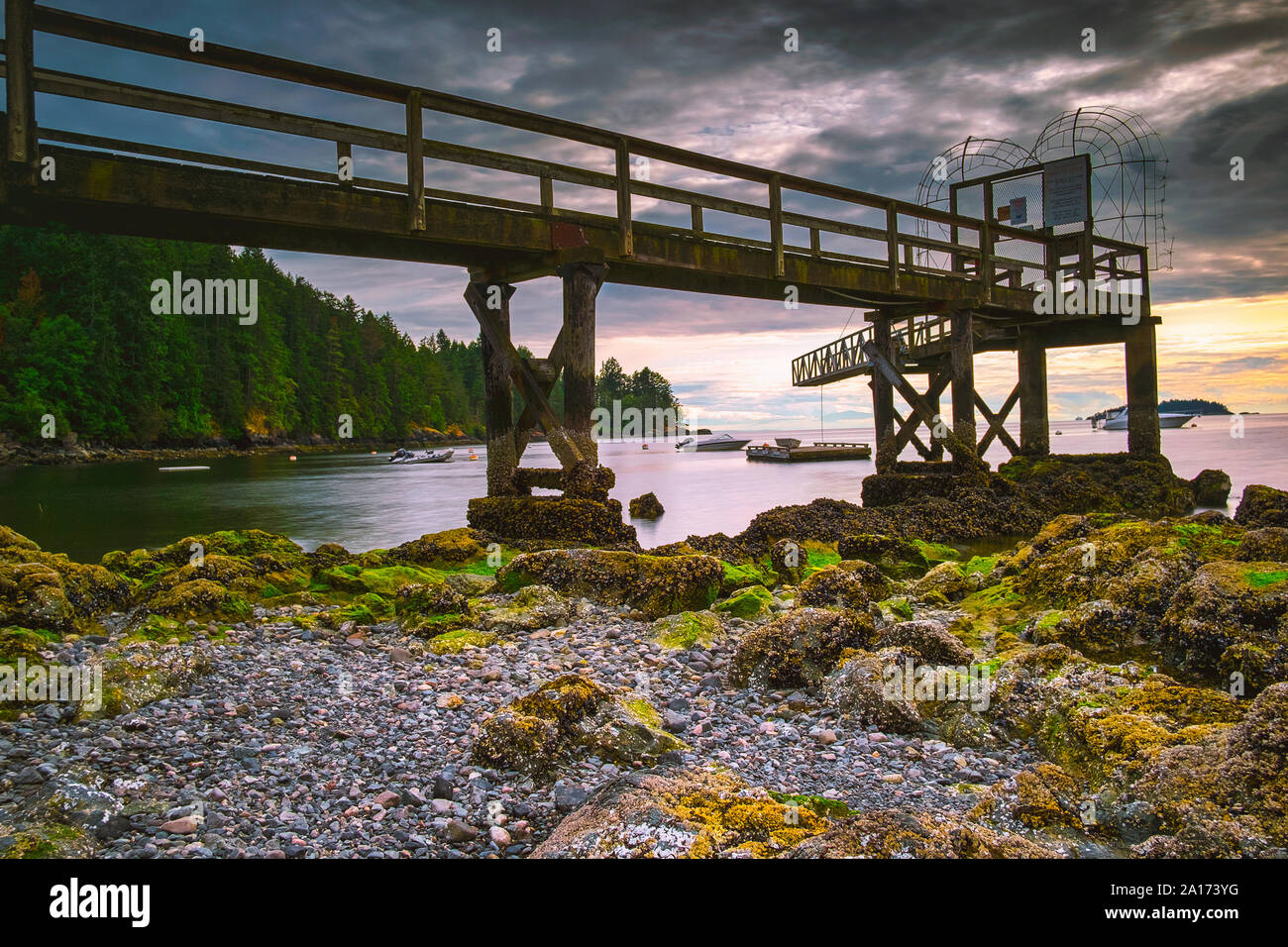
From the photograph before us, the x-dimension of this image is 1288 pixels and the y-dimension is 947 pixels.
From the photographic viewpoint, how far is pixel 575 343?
1062 centimetres

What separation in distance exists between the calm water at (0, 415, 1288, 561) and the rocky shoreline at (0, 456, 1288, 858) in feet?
28.9

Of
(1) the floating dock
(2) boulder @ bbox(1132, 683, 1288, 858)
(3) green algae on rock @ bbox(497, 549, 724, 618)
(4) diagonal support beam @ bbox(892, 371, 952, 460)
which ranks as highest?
(4) diagonal support beam @ bbox(892, 371, 952, 460)

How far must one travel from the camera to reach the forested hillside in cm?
5878

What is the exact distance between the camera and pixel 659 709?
508cm

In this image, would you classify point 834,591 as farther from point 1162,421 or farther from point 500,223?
point 1162,421

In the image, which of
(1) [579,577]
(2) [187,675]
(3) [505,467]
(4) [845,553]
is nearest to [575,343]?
(3) [505,467]

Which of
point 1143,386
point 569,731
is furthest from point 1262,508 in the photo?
point 1143,386

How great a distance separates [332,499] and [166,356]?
5363 centimetres

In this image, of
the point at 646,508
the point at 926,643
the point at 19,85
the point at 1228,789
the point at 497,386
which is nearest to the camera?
the point at 1228,789

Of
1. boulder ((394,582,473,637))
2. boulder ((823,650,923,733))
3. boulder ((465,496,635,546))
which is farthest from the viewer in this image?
boulder ((465,496,635,546))

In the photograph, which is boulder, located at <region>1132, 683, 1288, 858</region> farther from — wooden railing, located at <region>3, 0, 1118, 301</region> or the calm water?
the calm water

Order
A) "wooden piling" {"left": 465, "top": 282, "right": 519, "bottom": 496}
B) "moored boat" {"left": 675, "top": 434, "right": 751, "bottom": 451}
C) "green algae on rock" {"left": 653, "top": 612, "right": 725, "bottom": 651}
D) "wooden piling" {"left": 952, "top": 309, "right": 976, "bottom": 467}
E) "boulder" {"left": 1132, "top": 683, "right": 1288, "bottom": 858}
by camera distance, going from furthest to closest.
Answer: "moored boat" {"left": 675, "top": 434, "right": 751, "bottom": 451} < "wooden piling" {"left": 952, "top": 309, "right": 976, "bottom": 467} < "wooden piling" {"left": 465, "top": 282, "right": 519, "bottom": 496} < "green algae on rock" {"left": 653, "top": 612, "right": 725, "bottom": 651} < "boulder" {"left": 1132, "top": 683, "right": 1288, "bottom": 858}

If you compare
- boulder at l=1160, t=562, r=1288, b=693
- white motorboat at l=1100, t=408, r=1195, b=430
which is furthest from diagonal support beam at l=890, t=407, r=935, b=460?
white motorboat at l=1100, t=408, r=1195, b=430
